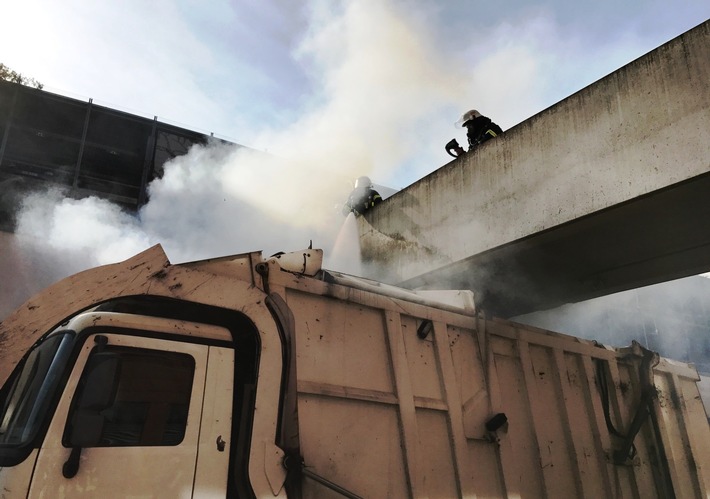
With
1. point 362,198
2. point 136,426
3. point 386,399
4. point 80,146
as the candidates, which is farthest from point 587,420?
point 80,146

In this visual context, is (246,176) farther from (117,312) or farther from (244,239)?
(117,312)

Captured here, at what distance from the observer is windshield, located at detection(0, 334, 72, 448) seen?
221 centimetres

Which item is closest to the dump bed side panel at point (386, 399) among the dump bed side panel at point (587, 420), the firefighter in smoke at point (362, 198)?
the dump bed side panel at point (587, 420)

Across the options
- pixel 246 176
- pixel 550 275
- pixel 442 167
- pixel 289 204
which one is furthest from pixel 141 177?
pixel 550 275

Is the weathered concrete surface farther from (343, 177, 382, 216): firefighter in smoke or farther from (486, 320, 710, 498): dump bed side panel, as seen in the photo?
(486, 320, 710, 498): dump bed side panel

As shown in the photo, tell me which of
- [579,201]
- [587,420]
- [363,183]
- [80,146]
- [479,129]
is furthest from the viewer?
[80,146]

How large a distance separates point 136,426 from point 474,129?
6.77 metres

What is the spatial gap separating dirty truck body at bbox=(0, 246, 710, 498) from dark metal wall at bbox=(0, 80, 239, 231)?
1348 centimetres

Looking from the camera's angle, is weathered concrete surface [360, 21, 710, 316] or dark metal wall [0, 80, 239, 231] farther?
dark metal wall [0, 80, 239, 231]

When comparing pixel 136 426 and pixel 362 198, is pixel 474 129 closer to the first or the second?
pixel 362 198

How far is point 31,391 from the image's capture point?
2311 mm

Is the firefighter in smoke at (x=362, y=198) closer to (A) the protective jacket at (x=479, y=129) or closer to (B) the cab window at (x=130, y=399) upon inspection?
(A) the protective jacket at (x=479, y=129)

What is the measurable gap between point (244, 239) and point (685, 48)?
1015cm

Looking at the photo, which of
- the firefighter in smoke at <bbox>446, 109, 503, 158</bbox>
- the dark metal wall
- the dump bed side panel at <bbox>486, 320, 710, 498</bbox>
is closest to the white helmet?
the firefighter in smoke at <bbox>446, 109, 503, 158</bbox>
